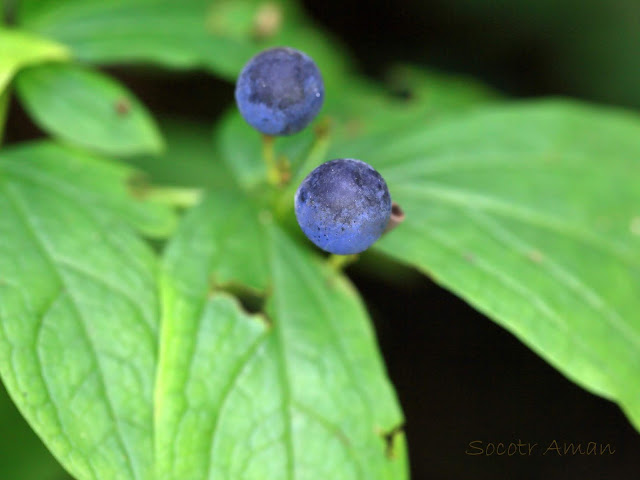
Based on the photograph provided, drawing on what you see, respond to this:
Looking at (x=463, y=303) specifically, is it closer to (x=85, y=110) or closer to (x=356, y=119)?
(x=356, y=119)

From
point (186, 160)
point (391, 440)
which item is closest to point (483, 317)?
point (391, 440)

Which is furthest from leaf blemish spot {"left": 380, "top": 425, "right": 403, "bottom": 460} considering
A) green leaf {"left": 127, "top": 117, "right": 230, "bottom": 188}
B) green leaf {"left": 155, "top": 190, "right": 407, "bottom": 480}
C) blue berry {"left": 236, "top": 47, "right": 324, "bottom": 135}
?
green leaf {"left": 127, "top": 117, "right": 230, "bottom": 188}

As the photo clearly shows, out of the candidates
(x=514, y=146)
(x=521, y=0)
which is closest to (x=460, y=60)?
(x=521, y=0)

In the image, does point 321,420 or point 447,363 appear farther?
point 447,363

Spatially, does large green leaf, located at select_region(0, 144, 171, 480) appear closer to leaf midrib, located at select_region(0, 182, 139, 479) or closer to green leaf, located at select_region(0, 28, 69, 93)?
leaf midrib, located at select_region(0, 182, 139, 479)

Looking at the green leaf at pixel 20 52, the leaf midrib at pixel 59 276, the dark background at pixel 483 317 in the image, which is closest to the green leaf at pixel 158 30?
the green leaf at pixel 20 52

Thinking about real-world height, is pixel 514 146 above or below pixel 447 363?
above

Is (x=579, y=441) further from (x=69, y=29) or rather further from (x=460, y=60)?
(x=69, y=29)
